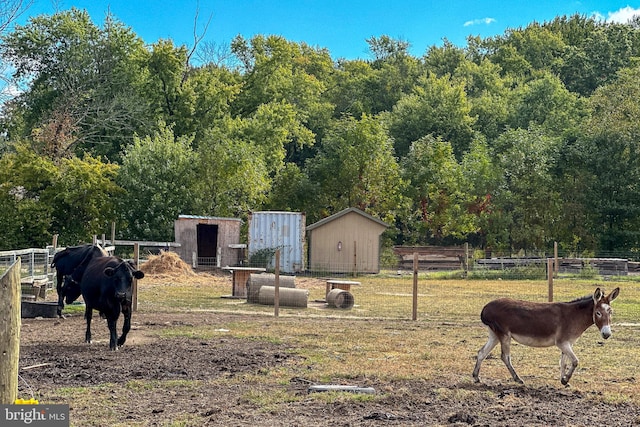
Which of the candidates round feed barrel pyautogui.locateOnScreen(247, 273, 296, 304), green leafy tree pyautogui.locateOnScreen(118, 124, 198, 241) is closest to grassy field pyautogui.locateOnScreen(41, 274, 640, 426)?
round feed barrel pyautogui.locateOnScreen(247, 273, 296, 304)

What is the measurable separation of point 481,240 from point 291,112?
16.3 meters

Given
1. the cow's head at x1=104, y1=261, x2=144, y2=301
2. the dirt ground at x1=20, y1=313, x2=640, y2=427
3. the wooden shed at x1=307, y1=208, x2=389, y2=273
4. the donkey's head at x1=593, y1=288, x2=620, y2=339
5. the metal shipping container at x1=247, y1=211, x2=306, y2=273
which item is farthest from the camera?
the wooden shed at x1=307, y1=208, x2=389, y2=273

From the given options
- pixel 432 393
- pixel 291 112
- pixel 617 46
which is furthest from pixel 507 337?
pixel 617 46

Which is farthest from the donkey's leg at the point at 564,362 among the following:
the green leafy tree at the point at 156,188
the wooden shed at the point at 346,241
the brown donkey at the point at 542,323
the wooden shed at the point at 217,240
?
the green leafy tree at the point at 156,188

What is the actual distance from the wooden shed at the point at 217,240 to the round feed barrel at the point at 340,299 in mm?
16115

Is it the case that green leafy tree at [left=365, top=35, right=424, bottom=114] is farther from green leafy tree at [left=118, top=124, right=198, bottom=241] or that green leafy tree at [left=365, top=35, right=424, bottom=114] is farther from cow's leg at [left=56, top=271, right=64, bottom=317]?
cow's leg at [left=56, top=271, right=64, bottom=317]

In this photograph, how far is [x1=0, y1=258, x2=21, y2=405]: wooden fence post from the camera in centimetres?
534

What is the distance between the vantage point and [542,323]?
10.6m

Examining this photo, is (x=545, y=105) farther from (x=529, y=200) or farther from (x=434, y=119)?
(x=529, y=200)

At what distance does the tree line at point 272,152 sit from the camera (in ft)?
138

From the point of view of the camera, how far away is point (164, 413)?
334 inches

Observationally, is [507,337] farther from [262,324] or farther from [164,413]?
[262,324]

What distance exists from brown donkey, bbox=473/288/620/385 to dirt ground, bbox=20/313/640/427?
1.88 feet

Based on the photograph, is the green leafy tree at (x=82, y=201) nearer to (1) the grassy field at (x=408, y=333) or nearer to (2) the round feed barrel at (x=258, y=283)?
(1) the grassy field at (x=408, y=333)
